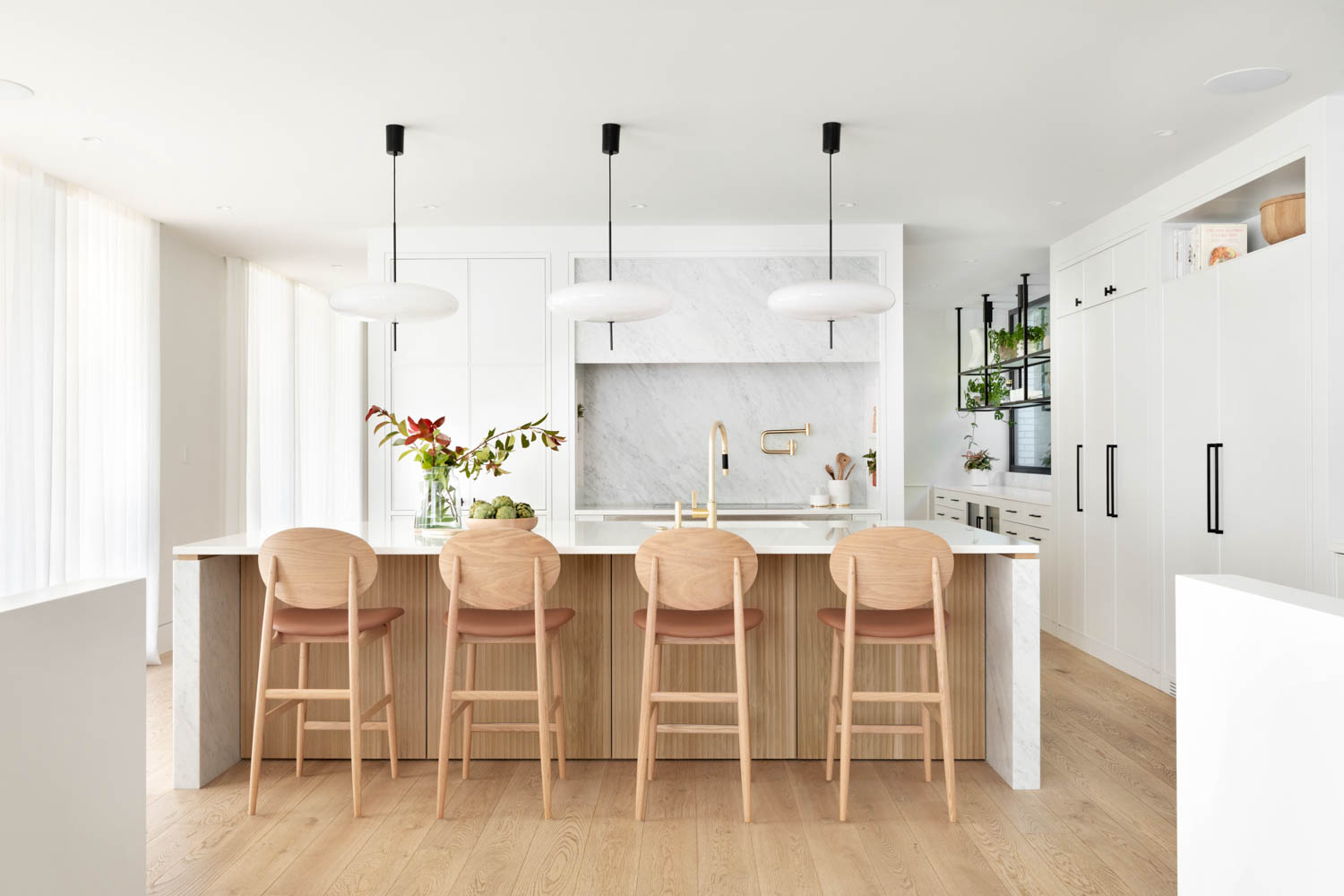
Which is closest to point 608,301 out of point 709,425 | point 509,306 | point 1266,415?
point 509,306

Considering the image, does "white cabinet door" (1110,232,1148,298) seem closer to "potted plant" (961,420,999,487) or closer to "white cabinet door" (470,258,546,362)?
"potted plant" (961,420,999,487)

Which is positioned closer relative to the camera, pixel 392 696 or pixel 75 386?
pixel 392 696

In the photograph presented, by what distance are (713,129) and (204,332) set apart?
3.82 meters

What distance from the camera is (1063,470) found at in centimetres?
532

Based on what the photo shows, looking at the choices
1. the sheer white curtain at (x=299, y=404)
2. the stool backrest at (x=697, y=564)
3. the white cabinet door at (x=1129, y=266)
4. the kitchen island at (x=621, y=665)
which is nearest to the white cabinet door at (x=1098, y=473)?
the white cabinet door at (x=1129, y=266)

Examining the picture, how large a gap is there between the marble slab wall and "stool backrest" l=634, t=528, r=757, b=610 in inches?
101

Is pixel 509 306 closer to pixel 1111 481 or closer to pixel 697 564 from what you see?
pixel 697 564

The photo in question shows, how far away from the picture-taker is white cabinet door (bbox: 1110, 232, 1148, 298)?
Answer: 4.43 meters

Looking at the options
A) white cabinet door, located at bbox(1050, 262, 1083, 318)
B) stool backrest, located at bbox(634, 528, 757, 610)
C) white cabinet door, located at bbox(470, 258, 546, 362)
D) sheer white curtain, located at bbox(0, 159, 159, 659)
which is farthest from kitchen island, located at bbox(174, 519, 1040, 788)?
white cabinet door, located at bbox(1050, 262, 1083, 318)

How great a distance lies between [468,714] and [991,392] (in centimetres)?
524

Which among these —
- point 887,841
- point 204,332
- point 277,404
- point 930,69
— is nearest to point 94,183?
point 204,332

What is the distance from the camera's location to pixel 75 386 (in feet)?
14.3

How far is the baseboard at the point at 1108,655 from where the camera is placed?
4.23 metres

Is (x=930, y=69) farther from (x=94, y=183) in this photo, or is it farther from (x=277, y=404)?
(x=277, y=404)
